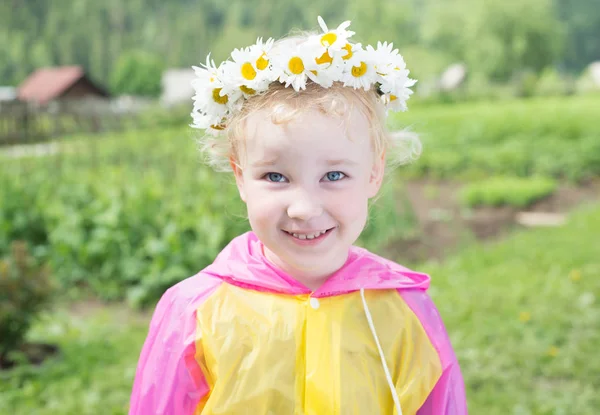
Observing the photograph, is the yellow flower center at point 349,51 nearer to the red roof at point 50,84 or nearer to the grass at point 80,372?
the grass at point 80,372

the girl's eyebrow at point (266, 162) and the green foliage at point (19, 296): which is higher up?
the girl's eyebrow at point (266, 162)

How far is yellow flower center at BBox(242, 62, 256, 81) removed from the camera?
4.97 feet

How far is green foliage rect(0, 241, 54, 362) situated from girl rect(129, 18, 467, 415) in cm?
224

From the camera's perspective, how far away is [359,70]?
4.96 feet

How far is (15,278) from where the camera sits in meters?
3.70

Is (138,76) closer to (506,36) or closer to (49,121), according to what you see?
(506,36)

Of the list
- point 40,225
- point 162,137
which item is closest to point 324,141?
point 40,225

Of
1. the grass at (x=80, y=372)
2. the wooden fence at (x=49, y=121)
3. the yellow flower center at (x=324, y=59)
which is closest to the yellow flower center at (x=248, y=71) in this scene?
the yellow flower center at (x=324, y=59)

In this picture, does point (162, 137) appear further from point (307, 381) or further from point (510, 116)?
point (307, 381)

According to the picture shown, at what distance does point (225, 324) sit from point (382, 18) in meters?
34.0

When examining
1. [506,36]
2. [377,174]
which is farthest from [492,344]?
[506,36]

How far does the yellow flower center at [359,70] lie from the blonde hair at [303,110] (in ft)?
0.11

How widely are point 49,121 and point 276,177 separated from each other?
18.1 metres

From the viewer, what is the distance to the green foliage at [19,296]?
365cm
